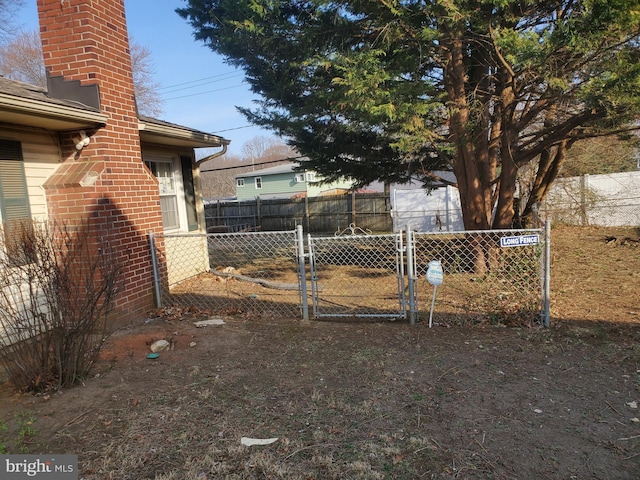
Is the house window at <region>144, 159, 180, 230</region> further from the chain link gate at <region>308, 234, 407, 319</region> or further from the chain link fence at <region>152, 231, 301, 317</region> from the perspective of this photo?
the chain link gate at <region>308, 234, 407, 319</region>

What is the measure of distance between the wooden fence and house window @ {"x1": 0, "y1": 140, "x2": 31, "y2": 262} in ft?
39.6

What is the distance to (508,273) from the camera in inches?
251

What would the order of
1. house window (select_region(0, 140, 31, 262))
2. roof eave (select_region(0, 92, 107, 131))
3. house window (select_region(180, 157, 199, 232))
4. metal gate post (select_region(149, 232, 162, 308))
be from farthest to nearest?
house window (select_region(180, 157, 199, 232)), metal gate post (select_region(149, 232, 162, 308)), house window (select_region(0, 140, 31, 262)), roof eave (select_region(0, 92, 107, 131))

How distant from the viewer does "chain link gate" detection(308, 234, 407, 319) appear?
16.5 feet

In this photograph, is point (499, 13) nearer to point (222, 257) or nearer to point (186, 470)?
point (186, 470)

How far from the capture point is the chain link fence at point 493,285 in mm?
4746

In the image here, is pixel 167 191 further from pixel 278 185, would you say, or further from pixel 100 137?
pixel 278 185

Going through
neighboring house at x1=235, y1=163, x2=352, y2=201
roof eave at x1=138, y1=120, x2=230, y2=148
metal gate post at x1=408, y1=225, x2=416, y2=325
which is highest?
neighboring house at x1=235, y1=163, x2=352, y2=201

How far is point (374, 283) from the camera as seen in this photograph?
794 cm

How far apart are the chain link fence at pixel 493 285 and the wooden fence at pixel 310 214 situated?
9.86m

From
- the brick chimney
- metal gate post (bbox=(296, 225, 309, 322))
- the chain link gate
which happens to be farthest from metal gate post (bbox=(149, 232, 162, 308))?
the chain link gate

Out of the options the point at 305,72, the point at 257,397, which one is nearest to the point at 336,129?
the point at 305,72

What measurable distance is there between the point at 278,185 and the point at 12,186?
29.0 metres

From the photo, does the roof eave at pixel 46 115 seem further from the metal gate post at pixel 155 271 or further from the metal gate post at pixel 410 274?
the metal gate post at pixel 410 274
